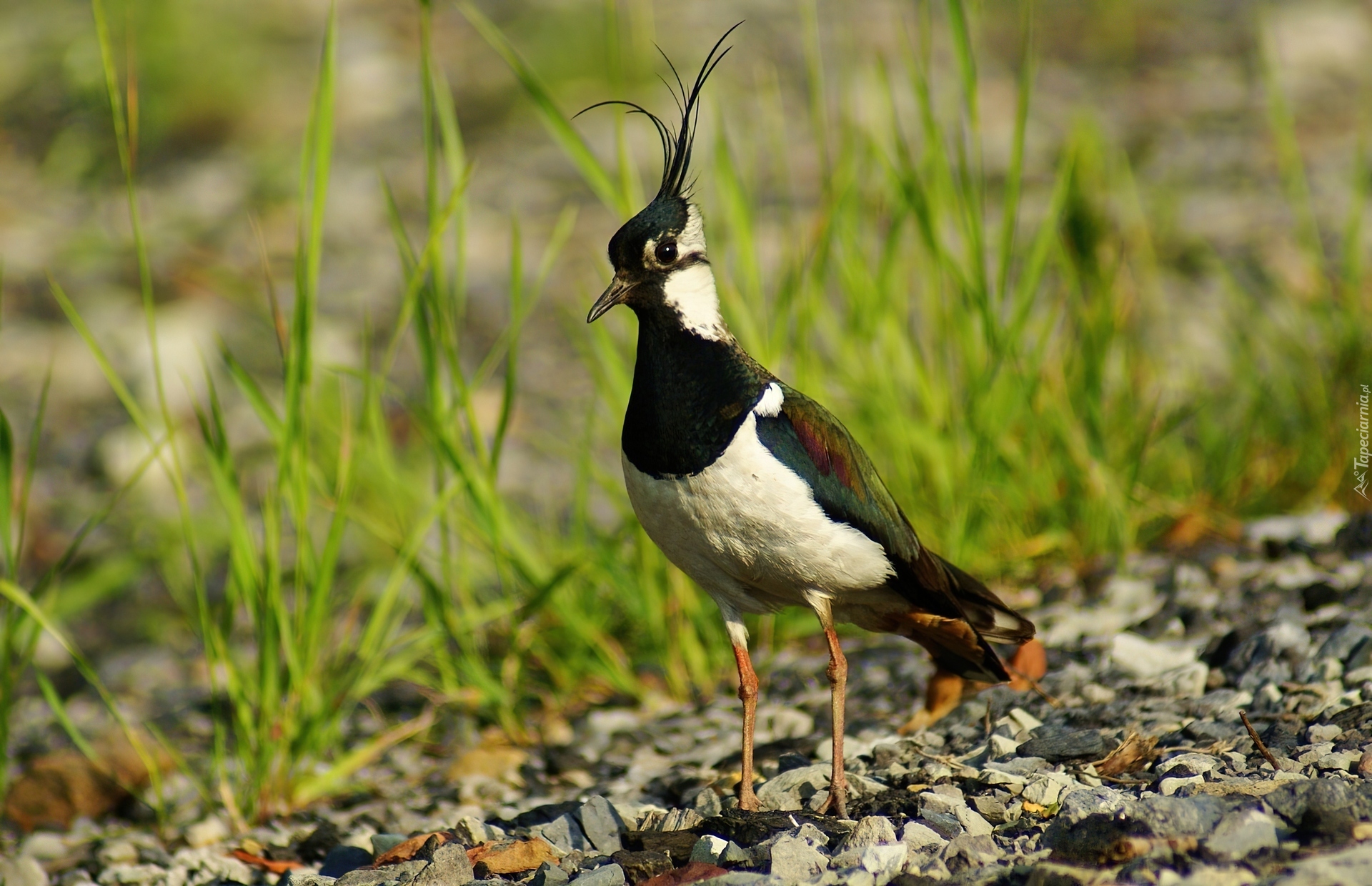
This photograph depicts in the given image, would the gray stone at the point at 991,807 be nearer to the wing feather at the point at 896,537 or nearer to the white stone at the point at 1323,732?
the wing feather at the point at 896,537

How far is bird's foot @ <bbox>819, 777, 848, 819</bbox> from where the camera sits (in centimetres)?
257

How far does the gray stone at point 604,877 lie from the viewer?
2.23m

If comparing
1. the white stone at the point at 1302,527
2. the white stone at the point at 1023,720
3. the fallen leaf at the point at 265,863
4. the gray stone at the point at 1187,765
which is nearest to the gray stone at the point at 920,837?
the gray stone at the point at 1187,765

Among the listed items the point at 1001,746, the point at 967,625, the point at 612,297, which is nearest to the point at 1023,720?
the point at 1001,746

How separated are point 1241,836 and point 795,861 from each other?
0.72m

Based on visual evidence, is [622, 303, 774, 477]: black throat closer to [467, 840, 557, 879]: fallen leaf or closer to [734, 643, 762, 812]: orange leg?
[734, 643, 762, 812]: orange leg

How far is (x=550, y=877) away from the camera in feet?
7.54

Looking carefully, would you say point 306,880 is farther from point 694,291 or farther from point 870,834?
point 694,291

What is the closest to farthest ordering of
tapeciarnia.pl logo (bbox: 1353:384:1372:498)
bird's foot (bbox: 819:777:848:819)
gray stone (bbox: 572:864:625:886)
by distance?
gray stone (bbox: 572:864:625:886) → bird's foot (bbox: 819:777:848:819) → tapeciarnia.pl logo (bbox: 1353:384:1372:498)

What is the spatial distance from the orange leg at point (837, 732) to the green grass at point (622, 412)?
0.81 metres

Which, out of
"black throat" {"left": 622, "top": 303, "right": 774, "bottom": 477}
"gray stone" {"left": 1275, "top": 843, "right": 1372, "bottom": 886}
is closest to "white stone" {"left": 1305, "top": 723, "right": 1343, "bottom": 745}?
"gray stone" {"left": 1275, "top": 843, "right": 1372, "bottom": 886}

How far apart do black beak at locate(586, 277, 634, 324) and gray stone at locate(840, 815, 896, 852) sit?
46.9 inches

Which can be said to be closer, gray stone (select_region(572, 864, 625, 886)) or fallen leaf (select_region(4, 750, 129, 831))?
gray stone (select_region(572, 864, 625, 886))

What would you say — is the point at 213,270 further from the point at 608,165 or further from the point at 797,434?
the point at 797,434
